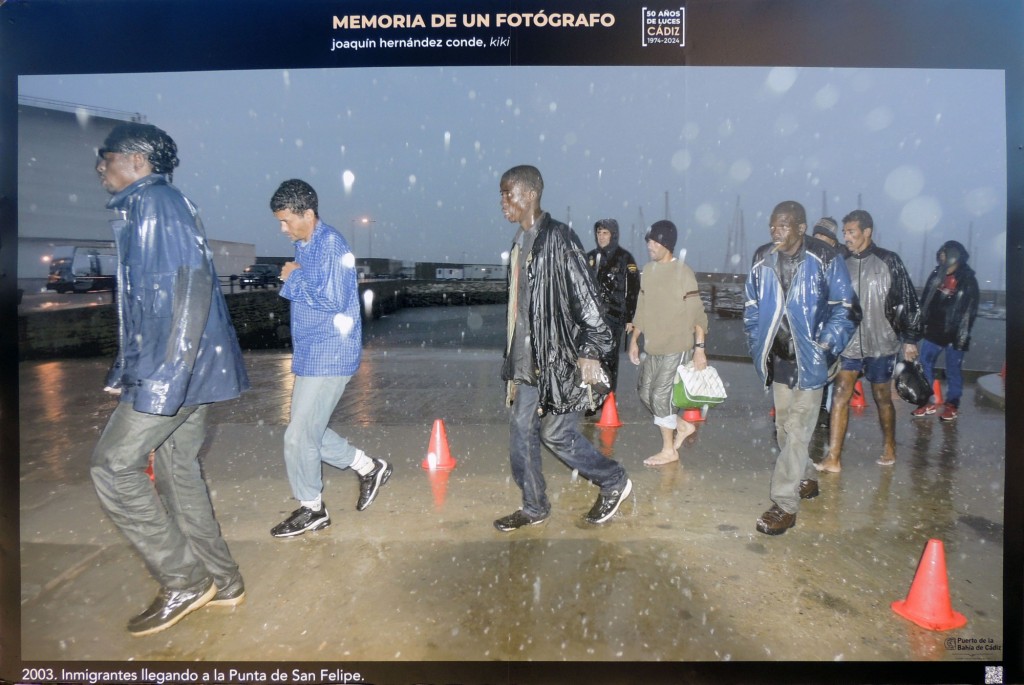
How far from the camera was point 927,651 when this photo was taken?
2500mm

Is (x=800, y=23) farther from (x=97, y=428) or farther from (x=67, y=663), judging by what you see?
(x=97, y=428)

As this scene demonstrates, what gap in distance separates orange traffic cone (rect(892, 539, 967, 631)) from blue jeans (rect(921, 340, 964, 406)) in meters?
4.31

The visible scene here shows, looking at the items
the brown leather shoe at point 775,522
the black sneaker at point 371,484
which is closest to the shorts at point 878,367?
the brown leather shoe at point 775,522

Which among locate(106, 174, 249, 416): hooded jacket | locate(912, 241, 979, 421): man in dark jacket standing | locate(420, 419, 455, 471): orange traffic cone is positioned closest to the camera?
locate(106, 174, 249, 416): hooded jacket

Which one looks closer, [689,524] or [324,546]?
[324,546]

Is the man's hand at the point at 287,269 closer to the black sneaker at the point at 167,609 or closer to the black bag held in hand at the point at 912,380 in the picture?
the black sneaker at the point at 167,609

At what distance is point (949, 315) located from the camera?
19.4 ft

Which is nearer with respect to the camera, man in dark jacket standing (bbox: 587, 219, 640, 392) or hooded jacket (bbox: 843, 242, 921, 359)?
Result: hooded jacket (bbox: 843, 242, 921, 359)

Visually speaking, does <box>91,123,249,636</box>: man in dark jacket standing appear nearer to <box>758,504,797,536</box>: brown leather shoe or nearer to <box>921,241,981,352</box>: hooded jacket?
<box>758,504,797,536</box>: brown leather shoe

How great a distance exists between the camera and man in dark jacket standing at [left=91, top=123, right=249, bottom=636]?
8.16 ft

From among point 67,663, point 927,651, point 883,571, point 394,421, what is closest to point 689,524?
point 883,571

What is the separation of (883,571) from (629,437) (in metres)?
2.74

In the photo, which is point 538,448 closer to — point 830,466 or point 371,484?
point 371,484

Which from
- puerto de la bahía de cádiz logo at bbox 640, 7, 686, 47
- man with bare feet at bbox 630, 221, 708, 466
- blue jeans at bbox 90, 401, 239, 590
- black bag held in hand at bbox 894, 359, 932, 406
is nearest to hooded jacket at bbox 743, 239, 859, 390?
man with bare feet at bbox 630, 221, 708, 466
